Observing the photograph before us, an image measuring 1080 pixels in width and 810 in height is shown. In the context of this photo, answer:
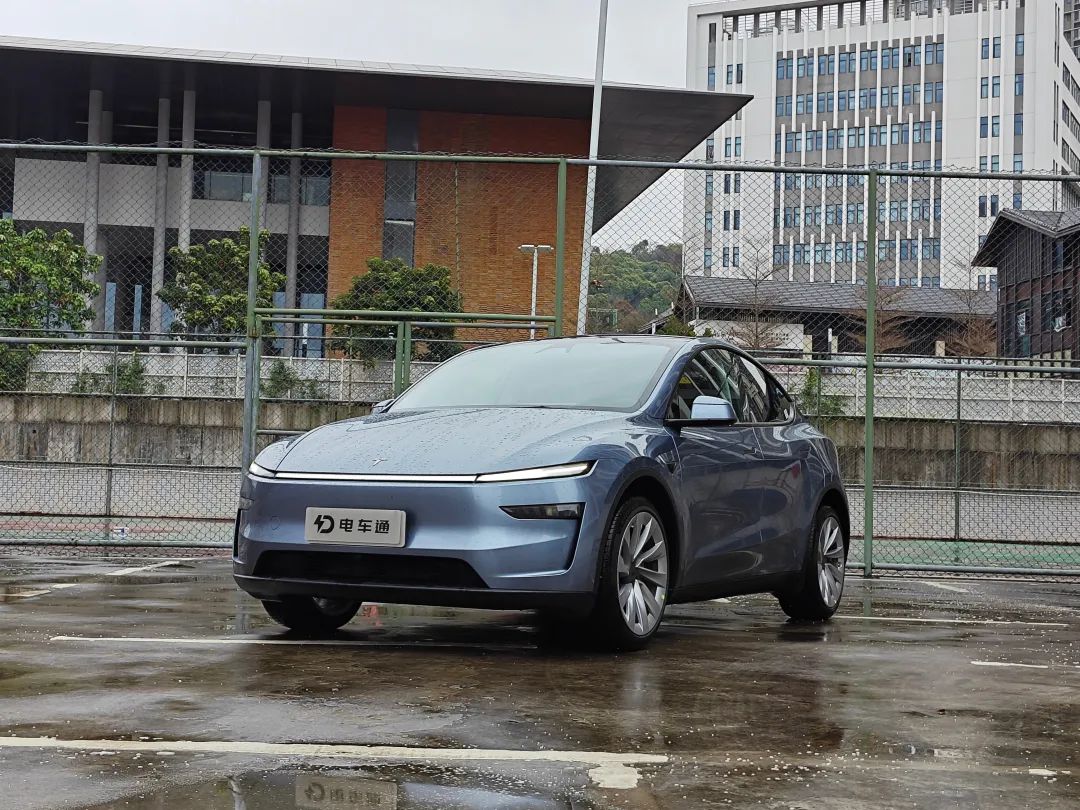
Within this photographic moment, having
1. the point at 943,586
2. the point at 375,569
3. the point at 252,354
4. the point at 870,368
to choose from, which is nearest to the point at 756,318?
the point at 870,368

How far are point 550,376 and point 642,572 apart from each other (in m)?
1.27

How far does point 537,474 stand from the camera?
5.69m

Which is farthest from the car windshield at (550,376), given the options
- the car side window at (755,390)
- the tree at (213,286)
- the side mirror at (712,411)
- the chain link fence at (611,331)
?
the tree at (213,286)

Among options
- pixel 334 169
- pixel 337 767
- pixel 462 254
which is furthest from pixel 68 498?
pixel 334 169

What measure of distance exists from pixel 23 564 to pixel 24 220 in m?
29.9

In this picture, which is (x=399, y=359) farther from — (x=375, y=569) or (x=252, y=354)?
(x=375, y=569)

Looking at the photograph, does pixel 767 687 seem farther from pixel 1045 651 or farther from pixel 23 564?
pixel 23 564

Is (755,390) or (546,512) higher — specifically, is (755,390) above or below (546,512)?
above

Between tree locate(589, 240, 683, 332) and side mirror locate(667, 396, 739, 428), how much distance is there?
14.5 feet

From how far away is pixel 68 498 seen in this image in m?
14.5

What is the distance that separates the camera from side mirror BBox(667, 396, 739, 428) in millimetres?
6508

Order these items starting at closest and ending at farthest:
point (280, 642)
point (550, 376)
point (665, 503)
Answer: point (280, 642)
point (665, 503)
point (550, 376)

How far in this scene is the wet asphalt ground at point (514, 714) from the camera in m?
3.34

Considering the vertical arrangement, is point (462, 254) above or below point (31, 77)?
below
